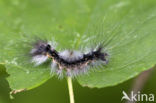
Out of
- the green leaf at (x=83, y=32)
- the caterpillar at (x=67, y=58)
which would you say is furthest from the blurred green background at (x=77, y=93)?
the green leaf at (x=83, y=32)

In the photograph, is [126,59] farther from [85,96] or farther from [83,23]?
[85,96]

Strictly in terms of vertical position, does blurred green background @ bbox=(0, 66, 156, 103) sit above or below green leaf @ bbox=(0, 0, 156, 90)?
below

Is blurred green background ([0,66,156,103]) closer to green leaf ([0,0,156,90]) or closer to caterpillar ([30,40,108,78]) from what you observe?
caterpillar ([30,40,108,78])

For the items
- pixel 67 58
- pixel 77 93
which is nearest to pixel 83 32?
pixel 67 58

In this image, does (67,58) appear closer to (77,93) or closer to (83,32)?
(83,32)

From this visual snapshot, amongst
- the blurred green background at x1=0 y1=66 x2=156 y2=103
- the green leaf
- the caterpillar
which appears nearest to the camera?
the green leaf

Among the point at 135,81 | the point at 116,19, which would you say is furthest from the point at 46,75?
the point at 135,81

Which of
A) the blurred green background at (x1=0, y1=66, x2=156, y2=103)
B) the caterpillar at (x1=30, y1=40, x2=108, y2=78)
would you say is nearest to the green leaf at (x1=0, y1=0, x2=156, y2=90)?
the caterpillar at (x1=30, y1=40, x2=108, y2=78)
